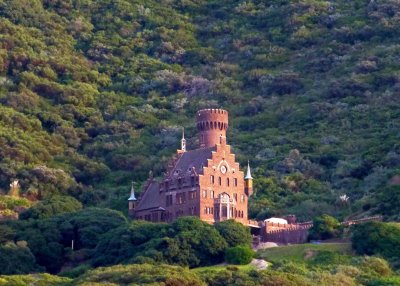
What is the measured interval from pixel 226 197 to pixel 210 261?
10.0 metres

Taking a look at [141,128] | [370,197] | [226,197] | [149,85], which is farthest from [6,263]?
[149,85]

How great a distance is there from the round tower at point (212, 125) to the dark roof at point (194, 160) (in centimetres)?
263

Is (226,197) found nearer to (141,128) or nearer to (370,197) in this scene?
(370,197)

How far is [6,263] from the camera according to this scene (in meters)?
131

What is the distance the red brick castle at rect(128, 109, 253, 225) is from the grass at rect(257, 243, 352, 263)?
6.99 m

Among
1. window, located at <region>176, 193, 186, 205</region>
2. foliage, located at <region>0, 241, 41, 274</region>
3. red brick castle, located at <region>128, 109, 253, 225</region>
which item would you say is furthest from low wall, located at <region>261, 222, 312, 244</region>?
foliage, located at <region>0, 241, 41, 274</region>

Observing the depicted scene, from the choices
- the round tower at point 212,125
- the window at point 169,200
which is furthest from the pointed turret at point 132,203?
the round tower at point 212,125

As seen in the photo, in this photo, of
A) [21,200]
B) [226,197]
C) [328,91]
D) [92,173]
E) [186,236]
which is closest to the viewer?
[186,236]

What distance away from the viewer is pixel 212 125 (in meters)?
142

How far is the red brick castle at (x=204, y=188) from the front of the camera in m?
136

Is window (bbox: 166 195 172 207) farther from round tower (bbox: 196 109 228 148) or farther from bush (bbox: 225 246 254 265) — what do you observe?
bush (bbox: 225 246 254 265)

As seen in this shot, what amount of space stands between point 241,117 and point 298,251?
172 ft

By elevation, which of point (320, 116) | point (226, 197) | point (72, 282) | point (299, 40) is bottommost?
point (72, 282)

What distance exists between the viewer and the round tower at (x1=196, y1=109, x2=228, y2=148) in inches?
5595
